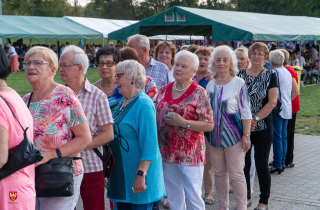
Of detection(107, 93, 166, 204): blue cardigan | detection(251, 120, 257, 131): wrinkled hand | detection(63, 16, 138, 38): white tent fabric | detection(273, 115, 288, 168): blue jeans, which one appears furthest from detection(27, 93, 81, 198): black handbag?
detection(63, 16, 138, 38): white tent fabric

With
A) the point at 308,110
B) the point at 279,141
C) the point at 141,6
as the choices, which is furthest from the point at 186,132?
the point at 141,6

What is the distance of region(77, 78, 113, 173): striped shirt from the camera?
286 centimetres

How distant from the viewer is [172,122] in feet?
10.7

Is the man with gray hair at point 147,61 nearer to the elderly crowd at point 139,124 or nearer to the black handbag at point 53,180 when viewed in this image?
the elderly crowd at point 139,124

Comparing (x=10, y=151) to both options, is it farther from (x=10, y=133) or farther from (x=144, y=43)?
(x=144, y=43)

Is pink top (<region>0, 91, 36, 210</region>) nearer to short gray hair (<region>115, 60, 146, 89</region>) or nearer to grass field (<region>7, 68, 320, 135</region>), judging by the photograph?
short gray hair (<region>115, 60, 146, 89</region>)

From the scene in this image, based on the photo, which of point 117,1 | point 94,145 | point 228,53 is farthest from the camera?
point 117,1

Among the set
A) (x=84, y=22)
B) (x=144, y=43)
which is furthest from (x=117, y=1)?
(x=144, y=43)

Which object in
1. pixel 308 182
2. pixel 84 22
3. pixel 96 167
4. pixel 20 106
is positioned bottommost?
pixel 308 182

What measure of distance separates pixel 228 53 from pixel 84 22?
24.0 m

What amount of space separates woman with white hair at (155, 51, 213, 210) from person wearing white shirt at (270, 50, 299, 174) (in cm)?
268

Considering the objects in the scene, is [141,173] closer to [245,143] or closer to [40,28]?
[245,143]

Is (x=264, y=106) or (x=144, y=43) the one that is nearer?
(x=264, y=106)

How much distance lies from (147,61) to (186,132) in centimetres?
163
